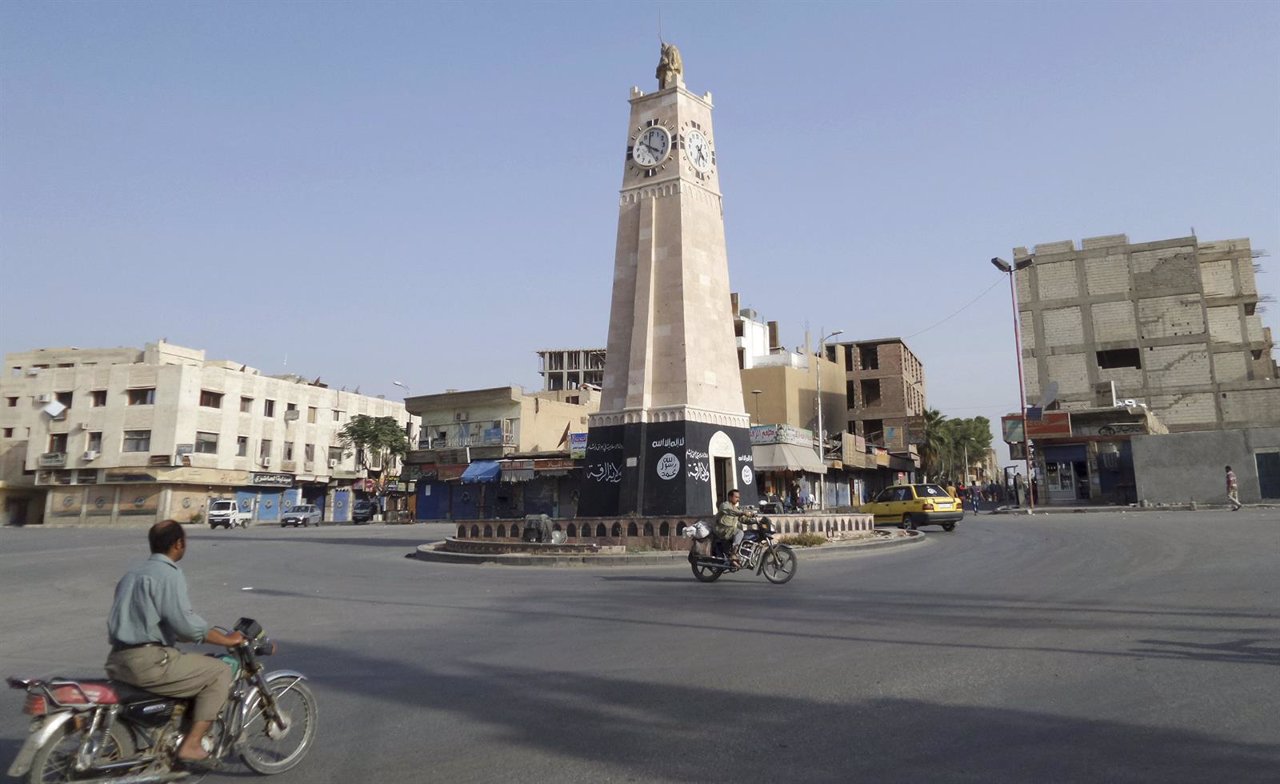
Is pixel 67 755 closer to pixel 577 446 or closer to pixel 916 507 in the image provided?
pixel 916 507

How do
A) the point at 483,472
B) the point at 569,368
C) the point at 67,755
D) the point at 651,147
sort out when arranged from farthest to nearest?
the point at 569,368, the point at 483,472, the point at 651,147, the point at 67,755

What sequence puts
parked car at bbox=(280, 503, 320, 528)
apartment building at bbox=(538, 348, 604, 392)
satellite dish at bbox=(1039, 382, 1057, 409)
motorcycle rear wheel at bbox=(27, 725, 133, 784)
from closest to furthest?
motorcycle rear wheel at bbox=(27, 725, 133, 784) < parked car at bbox=(280, 503, 320, 528) < satellite dish at bbox=(1039, 382, 1057, 409) < apartment building at bbox=(538, 348, 604, 392)

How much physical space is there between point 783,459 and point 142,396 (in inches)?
1671

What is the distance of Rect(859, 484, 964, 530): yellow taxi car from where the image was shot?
26.3 metres

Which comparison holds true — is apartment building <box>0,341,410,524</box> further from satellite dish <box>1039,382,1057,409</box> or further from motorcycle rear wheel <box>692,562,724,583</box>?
satellite dish <box>1039,382,1057,409</box>

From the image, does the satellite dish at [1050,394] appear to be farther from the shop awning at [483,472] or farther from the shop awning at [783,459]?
the shop awning at [483,472]

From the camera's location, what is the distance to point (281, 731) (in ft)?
15.3

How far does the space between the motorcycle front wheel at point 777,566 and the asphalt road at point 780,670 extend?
→ 365 mm

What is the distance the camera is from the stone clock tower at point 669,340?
22484mm

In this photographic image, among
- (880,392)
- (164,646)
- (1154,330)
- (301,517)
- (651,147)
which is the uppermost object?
(1154,330)

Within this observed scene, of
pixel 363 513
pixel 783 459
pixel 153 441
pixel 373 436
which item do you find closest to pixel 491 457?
pixel 363 513

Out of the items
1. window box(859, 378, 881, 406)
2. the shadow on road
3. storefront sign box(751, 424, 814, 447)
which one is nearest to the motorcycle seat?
the shadow on road

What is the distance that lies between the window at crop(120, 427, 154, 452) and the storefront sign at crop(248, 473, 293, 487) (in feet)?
21.5

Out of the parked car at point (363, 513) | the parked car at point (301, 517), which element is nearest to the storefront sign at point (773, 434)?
the parked car at point (301, 517)
